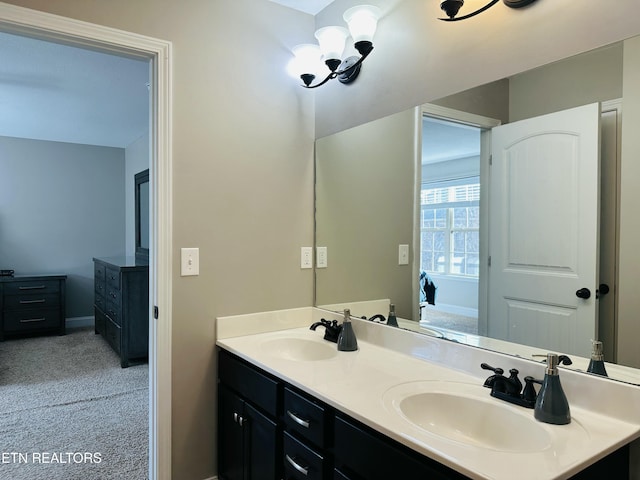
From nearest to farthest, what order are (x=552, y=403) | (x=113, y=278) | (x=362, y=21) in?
(x=552, y=403), (x=362, y=21), (x=113, y=278)

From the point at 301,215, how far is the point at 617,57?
1.49 meters

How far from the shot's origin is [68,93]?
3.66m

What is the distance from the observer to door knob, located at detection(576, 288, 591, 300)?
4.27ft

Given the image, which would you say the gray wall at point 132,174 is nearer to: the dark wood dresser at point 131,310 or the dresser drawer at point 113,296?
the dresser drawer at point 113,296

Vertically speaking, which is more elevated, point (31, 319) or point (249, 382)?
point (249, 382)

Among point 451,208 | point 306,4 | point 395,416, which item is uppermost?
point 306,4

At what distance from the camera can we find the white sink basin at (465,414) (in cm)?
116

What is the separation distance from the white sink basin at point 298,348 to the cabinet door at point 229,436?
269 mm

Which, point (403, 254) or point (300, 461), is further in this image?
point (403, 254)

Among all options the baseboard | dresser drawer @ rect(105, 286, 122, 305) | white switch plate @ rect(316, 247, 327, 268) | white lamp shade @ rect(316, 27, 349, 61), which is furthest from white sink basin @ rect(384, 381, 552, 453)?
the baseboard

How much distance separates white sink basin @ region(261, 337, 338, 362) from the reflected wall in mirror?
359 centimetres

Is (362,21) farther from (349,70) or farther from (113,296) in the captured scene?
(113,296)

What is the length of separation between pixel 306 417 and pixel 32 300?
485 cm

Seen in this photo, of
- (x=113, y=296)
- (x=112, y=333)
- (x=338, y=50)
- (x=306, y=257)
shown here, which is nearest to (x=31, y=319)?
(x=112, y=333)
